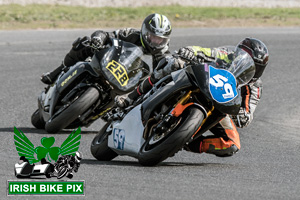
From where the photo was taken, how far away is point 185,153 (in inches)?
298

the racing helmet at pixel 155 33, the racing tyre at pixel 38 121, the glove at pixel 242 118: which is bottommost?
the racing tyre at pixel 38 121

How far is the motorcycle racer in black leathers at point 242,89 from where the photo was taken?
6.74 metres

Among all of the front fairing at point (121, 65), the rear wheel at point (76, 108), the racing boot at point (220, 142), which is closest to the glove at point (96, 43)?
the front fairing at point (121, 65)

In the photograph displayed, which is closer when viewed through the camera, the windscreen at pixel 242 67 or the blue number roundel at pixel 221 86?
the blue number roundel at pixel 221 86

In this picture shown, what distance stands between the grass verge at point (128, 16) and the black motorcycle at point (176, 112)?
45.0ft

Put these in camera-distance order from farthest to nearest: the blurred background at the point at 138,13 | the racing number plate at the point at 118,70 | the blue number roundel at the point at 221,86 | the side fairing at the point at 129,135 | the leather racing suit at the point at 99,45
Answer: the blurred background at the point at 138,13
the leather racing suit at the point at 99,45
the racing number plate at the point at 118,70
the side fairing at the point at 129,135
the blue number roundel at the point at 221,86

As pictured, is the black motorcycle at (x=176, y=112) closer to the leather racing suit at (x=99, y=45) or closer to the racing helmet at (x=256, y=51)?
the racing helmet at (x=256, y=51)

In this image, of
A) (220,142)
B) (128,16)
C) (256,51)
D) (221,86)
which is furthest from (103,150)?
(128,16)

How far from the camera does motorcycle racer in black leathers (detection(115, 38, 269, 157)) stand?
674cm

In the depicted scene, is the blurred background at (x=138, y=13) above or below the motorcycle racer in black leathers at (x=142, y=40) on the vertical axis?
below

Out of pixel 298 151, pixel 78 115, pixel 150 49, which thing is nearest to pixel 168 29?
pixel 150 49

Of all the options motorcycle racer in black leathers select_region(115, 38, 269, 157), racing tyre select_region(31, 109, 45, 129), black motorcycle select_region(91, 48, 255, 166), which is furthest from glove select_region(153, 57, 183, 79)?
racing tyre select_region(31, 109, 45, 129)

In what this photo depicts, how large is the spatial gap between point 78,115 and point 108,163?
1681 millimetres

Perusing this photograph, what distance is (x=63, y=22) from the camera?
21391 mm
